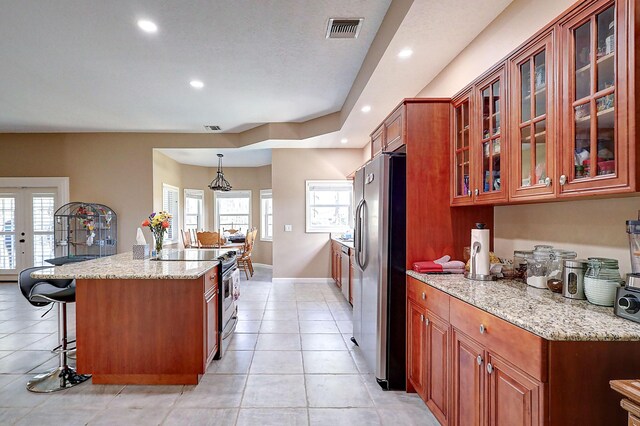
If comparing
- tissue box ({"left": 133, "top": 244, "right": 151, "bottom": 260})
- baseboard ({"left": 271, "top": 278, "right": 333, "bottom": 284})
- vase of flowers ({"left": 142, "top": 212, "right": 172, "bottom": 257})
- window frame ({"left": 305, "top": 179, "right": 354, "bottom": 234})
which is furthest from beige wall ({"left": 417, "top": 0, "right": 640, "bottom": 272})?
baseboard ({"left": 271, "top": 278, "right": 333, "bottom": 284})

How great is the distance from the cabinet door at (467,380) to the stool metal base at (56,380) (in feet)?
9.08

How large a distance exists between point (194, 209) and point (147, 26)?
6.12 m

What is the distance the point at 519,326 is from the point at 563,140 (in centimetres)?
85

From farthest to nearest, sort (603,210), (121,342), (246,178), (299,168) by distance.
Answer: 1. (246,178)
2. (299,168)
3. (121,342)
4. (603,210)

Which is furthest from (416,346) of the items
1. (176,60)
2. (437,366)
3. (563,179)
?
(176,60)

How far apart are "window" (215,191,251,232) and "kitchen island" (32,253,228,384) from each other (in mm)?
6218

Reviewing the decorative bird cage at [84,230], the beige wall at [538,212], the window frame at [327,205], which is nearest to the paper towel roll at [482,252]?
the beige wall at [538,212]

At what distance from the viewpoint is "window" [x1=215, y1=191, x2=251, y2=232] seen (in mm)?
8680

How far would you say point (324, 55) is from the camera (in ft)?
10.7

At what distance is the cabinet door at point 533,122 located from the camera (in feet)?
4.93

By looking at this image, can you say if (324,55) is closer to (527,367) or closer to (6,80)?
(527,367)

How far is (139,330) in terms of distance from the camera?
2.44 meters

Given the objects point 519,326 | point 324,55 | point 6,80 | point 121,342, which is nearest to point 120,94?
point 6,80

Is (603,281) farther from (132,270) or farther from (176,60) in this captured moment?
(176,60)
